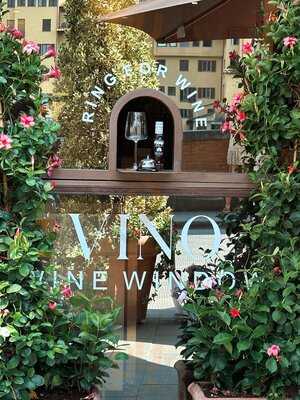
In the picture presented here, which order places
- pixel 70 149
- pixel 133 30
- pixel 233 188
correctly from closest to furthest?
pixel 233 188 < pixel 70 149 < pixel 133 30

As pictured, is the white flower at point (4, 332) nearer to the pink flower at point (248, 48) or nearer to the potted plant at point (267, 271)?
the potted plant at point (267, 271)

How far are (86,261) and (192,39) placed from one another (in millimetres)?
1365

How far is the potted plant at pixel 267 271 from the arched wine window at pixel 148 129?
0.31m

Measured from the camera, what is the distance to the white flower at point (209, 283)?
3112 millimetres

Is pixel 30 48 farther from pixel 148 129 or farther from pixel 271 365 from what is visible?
pixel 271 365

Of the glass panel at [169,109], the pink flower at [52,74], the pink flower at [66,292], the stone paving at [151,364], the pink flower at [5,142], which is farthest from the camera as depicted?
the stone paving at [151,364]

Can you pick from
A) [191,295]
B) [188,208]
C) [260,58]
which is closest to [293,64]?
[260,58]

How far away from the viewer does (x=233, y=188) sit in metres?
3.10

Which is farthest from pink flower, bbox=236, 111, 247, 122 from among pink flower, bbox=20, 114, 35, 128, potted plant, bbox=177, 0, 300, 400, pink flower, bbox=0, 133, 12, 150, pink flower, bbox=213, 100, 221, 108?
pink flower, bbox=0, 133, 12, 150

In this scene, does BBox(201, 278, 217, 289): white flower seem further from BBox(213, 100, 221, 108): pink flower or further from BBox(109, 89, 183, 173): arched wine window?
BBox(213, 100, 221, 108): pink flower

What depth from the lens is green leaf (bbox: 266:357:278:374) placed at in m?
2.70

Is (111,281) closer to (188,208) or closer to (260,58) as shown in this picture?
(188,208)

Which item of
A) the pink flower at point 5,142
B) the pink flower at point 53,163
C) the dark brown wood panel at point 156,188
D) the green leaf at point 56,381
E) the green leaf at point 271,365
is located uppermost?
the pink flower at point 5,142

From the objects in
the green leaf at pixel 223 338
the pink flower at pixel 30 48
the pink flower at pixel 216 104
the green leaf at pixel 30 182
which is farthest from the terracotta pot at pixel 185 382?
the pink flower at pixel 30 48
